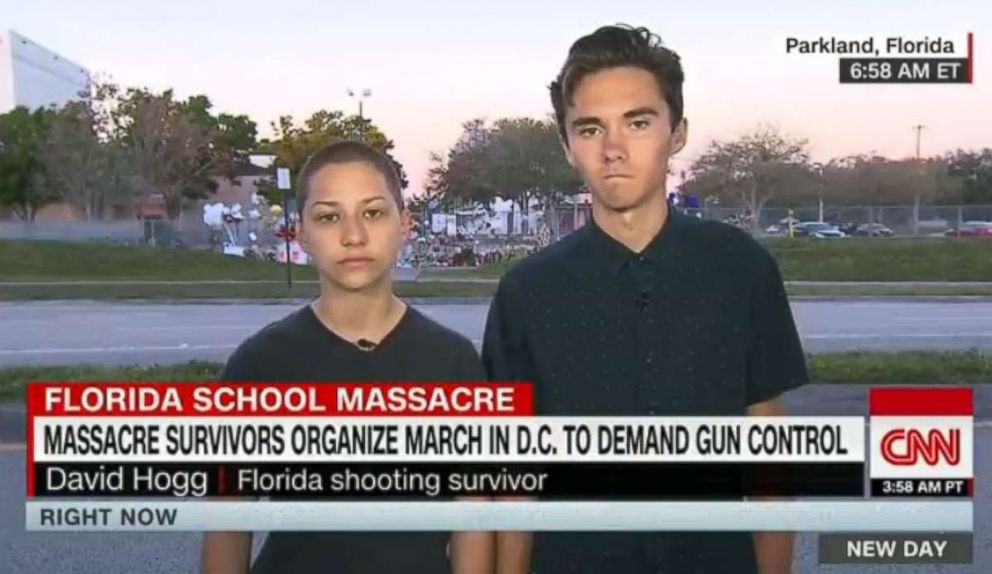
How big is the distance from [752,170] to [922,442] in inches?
20.3

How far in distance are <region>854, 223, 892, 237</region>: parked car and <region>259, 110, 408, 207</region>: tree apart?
2.47ft

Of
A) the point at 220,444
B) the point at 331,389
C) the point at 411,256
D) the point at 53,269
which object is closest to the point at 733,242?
the point at 411,256

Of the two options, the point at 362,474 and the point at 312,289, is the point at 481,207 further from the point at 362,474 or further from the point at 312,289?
the point at 362,474

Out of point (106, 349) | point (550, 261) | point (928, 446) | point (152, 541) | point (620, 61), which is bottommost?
point (152, 541)

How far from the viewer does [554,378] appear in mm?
1729

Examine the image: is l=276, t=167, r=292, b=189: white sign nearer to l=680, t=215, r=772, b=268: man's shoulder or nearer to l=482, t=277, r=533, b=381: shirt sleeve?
l=482, t=277, r=533, b=381: shirt sleeve

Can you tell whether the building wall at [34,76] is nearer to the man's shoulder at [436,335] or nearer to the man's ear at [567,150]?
the man's shoulder at [436,335]

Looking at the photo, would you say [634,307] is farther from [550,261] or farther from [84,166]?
[84,166]

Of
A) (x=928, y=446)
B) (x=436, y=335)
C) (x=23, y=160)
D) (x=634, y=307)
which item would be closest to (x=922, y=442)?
(x=928, y=446)

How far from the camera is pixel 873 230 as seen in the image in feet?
6.39

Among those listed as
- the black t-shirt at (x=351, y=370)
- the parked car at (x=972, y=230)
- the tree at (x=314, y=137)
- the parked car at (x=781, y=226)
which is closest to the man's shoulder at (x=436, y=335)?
the black t-shirt at (x=351, y=370)

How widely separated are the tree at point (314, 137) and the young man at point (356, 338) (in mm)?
35

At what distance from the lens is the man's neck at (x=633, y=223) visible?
5.74 ft

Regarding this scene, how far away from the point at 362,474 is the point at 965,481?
96 centimetres
